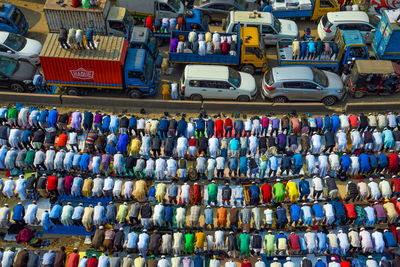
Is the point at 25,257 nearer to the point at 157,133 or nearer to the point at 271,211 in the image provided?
the point at 157,133

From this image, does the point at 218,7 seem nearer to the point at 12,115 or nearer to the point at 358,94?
the point at 358,94

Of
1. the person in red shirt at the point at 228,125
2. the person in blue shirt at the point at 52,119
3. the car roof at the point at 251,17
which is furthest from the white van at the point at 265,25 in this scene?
the person in blue shirt at the point at 52,119

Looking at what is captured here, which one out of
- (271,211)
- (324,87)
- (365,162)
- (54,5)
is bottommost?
(271,211)

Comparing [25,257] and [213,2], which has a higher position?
[213,2]

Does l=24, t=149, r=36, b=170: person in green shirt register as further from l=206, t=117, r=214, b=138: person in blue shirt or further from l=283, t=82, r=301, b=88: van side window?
l=283, t=82, r=301, b=88: van side window

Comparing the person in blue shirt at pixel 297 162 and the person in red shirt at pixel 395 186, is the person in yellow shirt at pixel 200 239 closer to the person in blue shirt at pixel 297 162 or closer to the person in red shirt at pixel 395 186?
the person in blue shirt at pixel 297 162

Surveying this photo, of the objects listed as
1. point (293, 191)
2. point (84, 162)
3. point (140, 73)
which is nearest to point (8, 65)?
point (140, 73)

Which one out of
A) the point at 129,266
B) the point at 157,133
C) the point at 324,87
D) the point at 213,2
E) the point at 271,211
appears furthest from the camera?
the point at 213,2

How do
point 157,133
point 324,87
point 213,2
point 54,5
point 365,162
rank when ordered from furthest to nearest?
point 213,2, point 54,5, point 324,87, point 157,133, point 365,162

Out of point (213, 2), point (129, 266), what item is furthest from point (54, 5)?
point (129, 266)
